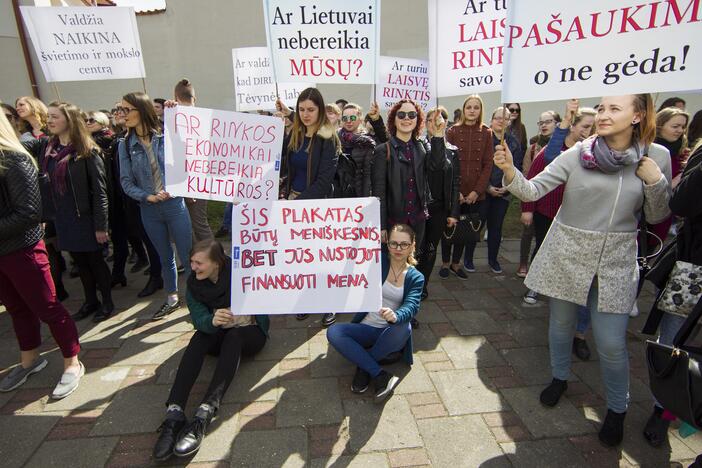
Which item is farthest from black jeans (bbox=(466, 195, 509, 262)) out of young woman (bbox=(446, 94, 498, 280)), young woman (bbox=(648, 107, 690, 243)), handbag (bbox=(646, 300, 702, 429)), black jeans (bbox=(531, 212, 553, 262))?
handbag (bbox=(646, 300, 702, 429))

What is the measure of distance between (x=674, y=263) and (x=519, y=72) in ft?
4.55

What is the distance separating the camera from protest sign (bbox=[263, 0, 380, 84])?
3.36m

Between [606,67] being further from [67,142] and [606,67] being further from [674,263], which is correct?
[67,142]

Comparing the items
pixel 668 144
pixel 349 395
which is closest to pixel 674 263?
pixel 668 144

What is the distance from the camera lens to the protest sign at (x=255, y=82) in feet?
20.7

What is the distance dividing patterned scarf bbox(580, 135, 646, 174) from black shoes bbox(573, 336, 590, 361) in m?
1.74

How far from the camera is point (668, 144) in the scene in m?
3.46

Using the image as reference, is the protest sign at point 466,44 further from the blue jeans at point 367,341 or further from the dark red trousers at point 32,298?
the dark red trousers at point 32,298

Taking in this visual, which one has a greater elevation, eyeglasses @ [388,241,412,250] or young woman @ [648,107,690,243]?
young woman @ [648,107,690,243]

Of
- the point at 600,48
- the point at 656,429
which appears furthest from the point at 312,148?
the point at 656,429

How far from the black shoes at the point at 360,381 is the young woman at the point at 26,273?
202 centimetres

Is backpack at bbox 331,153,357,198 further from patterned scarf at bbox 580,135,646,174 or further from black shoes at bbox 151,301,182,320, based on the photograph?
black shoes at bbox 151,301,182,320

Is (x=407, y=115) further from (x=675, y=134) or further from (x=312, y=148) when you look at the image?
(x=675, y=134)

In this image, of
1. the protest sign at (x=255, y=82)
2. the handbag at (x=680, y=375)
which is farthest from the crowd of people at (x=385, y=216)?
the protest sign at (x=255, y=82)
